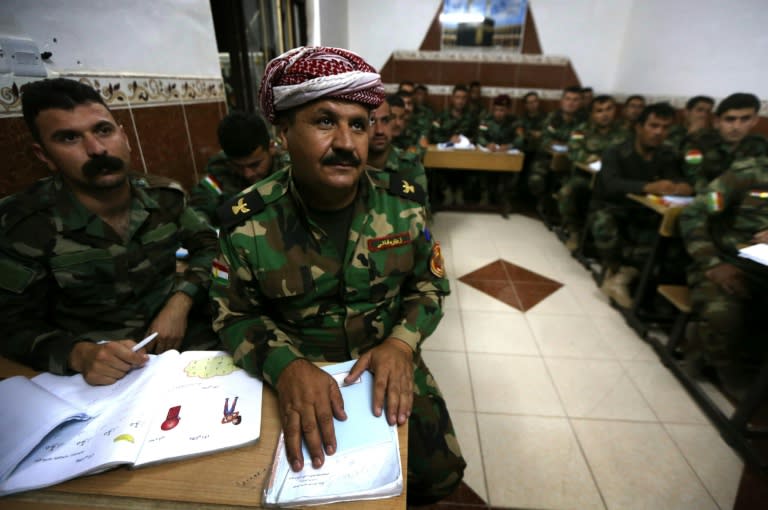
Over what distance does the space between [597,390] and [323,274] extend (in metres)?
1.72

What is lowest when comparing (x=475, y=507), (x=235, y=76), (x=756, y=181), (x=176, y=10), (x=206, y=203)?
(x=475, y=507)

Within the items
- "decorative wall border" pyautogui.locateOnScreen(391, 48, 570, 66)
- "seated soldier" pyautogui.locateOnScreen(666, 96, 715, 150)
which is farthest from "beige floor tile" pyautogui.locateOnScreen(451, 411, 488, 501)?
"decorative wall border" pyautogui.locateOnScreen(391, 48, 570, 66)

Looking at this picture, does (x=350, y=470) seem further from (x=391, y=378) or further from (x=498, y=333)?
(x=498, y=333)

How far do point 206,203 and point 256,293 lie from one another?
103 cm

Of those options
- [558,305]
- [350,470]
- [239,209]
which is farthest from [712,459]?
[239,209]

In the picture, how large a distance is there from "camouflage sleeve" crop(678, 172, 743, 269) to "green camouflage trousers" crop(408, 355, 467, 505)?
173 cm

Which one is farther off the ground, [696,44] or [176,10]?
[696,44]

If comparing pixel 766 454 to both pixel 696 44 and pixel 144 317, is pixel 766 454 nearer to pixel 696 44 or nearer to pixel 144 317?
pixel 144 317

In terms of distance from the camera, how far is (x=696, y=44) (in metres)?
3.83

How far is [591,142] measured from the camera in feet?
11.9

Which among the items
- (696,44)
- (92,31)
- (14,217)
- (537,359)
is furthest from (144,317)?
(696,44)

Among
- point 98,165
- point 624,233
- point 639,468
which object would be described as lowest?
point 639,468

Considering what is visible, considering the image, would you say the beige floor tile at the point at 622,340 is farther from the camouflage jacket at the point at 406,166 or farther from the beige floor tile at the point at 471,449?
the camouflage jacket at the point at 406,166

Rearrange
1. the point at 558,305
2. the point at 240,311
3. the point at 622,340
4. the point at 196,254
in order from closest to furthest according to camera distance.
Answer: the point at 240,311
the point at 196,254
the point at 622,340
the point at 558,305
